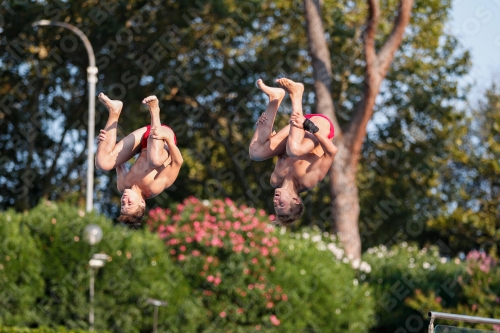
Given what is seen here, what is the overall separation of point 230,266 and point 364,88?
4124 mm

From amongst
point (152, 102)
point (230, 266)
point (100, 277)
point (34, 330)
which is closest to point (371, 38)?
point (230, 266)

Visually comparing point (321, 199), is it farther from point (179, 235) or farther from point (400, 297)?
point (179, 235)

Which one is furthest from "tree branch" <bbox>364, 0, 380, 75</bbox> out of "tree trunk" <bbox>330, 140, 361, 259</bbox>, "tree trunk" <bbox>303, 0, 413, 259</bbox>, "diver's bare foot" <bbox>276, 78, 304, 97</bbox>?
"diver's bare foot" <bbox>276, 78, 304, 97</bbox>

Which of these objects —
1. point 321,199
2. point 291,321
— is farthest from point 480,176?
point 291,321

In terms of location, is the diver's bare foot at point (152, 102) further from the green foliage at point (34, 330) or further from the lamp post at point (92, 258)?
the lamp post at point (92, 258)

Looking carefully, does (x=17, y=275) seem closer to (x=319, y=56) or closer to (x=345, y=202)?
(x=345, y=202)

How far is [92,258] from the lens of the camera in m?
15.8

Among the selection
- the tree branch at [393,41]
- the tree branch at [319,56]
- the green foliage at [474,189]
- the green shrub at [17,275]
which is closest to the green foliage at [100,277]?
the green shrub at [17,275]

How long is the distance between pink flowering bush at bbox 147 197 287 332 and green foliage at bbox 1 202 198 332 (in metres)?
0.40

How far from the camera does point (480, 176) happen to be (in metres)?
28.3

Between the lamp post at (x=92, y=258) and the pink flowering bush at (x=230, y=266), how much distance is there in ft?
5.27

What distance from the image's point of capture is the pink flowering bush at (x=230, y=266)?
55.1 ft

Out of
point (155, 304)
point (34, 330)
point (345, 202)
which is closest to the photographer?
point (34, 330)

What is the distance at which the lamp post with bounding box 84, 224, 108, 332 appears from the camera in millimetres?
15297
